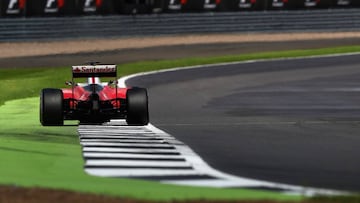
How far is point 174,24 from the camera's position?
4544 cm

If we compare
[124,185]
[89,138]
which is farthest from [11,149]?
[124,185]

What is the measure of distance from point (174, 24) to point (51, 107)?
28708 millimetres

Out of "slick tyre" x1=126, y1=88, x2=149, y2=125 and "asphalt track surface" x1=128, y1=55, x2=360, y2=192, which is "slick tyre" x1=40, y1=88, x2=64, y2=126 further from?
"asphalt track surface" x1=128, y1=55, x2=360, y2=192

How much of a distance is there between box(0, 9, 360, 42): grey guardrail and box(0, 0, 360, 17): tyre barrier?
26 centimetres

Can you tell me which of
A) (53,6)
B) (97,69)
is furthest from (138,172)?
(53,6)

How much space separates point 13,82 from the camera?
101ft

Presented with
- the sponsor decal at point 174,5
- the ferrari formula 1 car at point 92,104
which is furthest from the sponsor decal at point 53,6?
the ferrari formula 1 car at point 92,104

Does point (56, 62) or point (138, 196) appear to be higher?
point (138, 196)

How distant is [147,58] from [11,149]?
27787 millimetres

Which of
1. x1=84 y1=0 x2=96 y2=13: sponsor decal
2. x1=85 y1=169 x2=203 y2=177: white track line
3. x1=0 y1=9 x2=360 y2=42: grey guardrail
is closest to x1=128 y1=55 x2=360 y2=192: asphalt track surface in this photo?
x1=85 y1=169 x2=203 y2=177: white track line

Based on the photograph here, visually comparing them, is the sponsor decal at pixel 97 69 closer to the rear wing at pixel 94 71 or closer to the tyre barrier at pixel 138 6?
the rear wing at pixel 94 71

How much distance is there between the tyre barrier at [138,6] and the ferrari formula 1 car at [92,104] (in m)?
24.9

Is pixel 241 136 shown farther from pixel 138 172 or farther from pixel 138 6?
pixel 138 6

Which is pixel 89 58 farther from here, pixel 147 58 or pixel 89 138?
pixel 89 138
